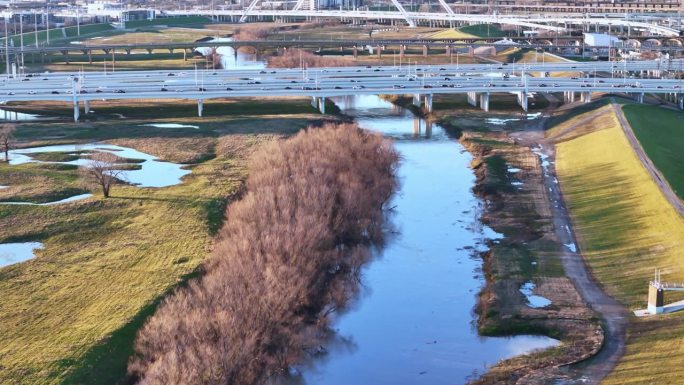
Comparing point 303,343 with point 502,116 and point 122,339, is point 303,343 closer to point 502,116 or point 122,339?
point 122,339

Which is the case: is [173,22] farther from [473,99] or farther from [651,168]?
[651,168]

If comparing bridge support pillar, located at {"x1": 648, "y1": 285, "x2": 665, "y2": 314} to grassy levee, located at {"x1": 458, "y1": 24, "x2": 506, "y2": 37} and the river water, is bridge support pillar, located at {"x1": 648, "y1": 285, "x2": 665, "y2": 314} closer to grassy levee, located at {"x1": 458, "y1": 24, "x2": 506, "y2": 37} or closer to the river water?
the river water

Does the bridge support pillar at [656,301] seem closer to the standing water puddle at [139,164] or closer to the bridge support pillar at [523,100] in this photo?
the standing water puddle at [139,164]

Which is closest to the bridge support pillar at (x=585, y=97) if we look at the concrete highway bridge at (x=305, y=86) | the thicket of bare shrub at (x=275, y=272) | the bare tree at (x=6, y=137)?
the concrete highway bridge at (x=305, y=86)

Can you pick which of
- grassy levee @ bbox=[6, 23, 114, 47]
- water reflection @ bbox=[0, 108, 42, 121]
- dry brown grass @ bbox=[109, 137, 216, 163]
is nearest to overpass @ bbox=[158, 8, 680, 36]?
grassy levee @ bbox=[6, 23, 114, 47]

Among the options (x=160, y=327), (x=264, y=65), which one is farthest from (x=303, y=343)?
(x=264, y=65)
